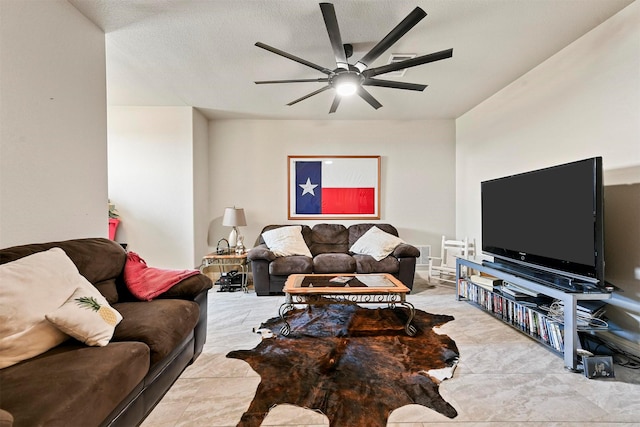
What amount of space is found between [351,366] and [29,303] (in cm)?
182

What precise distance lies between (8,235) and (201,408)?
156 cm

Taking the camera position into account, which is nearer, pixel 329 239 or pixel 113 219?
pixel 113 219

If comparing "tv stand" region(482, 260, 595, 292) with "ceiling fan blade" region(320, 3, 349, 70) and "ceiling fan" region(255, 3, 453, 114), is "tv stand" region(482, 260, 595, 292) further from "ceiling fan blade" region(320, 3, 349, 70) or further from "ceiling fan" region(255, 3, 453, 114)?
"ceiling fan blade" region(320, 3, 349, 70)

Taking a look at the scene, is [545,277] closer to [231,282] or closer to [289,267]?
[289,267]

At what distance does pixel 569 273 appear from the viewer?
2.21 metres

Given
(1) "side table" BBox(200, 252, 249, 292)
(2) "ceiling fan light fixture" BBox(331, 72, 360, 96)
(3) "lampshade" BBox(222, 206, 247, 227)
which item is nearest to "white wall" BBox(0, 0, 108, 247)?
(1) "side table" BBox(200, 252, 249, 292)

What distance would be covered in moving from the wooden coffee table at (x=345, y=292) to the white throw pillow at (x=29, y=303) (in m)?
1.51

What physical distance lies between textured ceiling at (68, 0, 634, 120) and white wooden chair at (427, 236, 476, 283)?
6.75 ft

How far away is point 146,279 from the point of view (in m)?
2.10

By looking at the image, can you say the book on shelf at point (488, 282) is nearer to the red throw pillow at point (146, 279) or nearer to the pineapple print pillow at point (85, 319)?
the red throw pillow at point (146, 279)

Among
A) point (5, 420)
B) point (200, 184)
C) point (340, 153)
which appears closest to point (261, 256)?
point (200, 184)

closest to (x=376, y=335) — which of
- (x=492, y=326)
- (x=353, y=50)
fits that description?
(x=492, y=326)

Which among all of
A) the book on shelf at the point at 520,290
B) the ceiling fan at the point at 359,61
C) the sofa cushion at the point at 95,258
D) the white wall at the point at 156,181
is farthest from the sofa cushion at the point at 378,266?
the sofa cushion at the point at 95,258

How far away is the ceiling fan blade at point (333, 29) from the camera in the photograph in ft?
5.65
